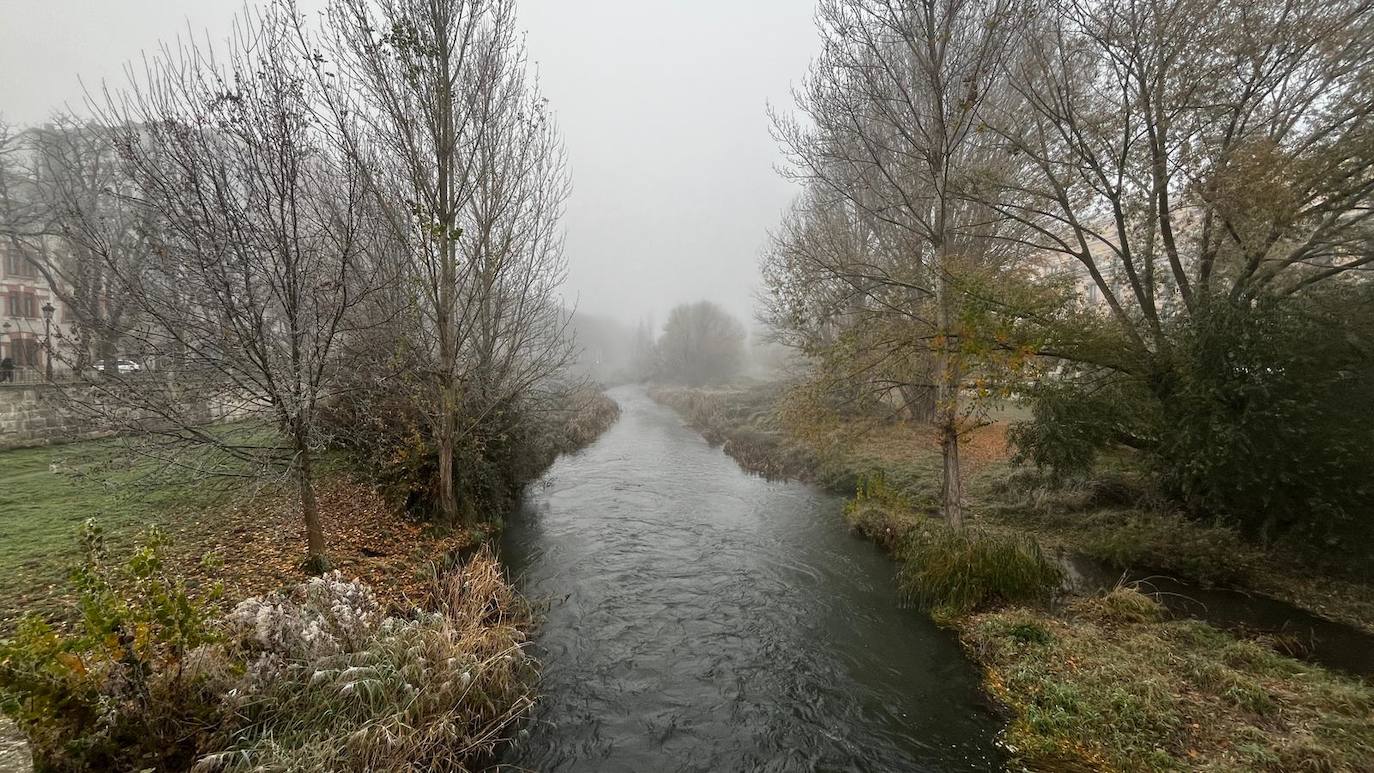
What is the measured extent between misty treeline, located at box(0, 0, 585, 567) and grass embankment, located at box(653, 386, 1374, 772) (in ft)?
22.2

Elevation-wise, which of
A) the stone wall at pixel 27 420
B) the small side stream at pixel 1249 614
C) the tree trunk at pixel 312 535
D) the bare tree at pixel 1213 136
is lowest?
the small side stream at pixel 1249 614

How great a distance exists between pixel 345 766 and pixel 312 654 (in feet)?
3.67

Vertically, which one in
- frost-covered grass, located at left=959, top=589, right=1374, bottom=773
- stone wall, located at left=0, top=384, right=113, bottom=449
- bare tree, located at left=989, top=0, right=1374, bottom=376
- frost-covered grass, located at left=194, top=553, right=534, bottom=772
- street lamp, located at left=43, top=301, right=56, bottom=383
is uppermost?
bare tree, located at left=989, top=0, right=1374, bottom=376

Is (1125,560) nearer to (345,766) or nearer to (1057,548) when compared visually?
(1057,548)

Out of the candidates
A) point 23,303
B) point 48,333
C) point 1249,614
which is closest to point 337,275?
point 48,333

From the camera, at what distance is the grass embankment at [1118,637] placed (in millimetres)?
4547

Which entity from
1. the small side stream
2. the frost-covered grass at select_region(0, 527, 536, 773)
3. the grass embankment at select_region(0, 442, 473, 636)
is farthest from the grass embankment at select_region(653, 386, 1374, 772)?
the grass embankment at select_region(0, 442, 473, 636)

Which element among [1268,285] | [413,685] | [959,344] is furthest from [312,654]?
[1268,285]

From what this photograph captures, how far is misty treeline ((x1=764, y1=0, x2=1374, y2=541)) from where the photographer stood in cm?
743

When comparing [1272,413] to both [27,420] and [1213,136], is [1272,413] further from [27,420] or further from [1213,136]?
[27,420]

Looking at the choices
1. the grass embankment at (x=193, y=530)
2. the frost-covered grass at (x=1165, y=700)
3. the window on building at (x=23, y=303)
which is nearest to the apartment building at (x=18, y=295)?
the window on building at (x=23, y=303)

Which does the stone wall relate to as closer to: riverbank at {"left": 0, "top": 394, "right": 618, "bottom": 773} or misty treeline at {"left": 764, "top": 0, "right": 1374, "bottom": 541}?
riverbank at {"left": 0, "top": 394, "right": 618, "bottom": 773}

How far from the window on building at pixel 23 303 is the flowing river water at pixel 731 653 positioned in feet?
114

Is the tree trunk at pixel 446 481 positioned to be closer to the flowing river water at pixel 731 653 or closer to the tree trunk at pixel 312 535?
the flowing river water at pixel 731 653
